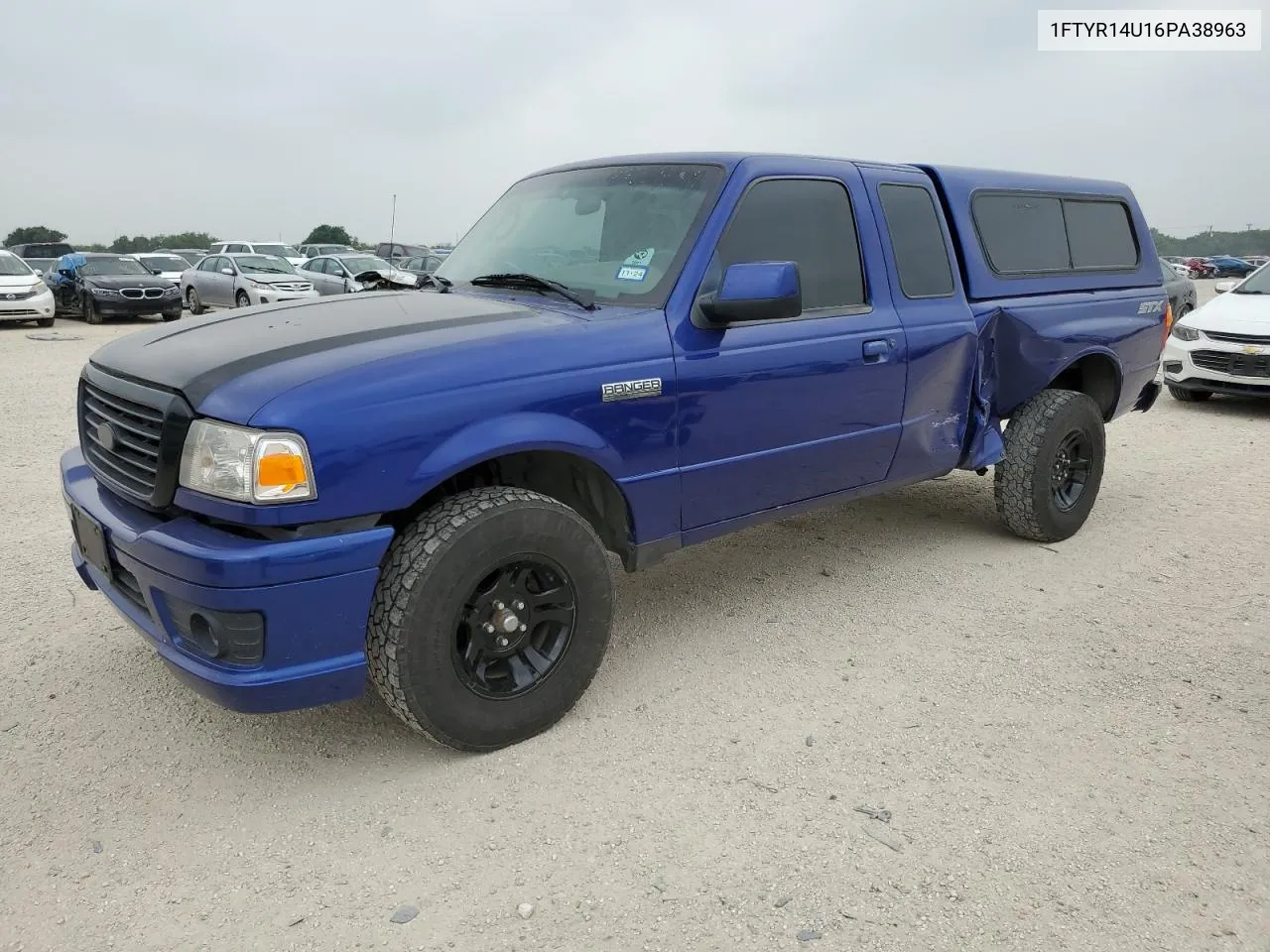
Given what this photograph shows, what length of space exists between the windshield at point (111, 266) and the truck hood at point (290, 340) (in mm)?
19087

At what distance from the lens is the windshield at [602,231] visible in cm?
Answer: 346

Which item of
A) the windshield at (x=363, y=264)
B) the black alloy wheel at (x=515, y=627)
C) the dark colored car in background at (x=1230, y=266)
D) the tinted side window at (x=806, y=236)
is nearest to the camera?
the black alloy wheel at (x=515, y=627)

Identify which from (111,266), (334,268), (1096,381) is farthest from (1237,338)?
(111,266)

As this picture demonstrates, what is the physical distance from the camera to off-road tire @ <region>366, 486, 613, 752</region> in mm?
2752

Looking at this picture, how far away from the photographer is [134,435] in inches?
115

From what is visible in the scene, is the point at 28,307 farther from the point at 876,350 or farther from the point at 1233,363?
the point at 1233,363

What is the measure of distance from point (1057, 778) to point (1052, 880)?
52 centimetres

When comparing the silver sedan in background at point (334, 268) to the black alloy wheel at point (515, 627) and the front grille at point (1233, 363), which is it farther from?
the black alloy wheel at point (515, 627)

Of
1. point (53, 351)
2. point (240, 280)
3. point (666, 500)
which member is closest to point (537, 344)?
point (666, 500)

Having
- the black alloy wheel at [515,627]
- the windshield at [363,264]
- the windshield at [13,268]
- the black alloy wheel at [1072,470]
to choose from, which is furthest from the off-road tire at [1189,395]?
the windshield at [13,268]

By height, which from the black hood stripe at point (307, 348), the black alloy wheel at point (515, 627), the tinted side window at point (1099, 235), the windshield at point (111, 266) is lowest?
the black alloy wheel at point (515, 627)

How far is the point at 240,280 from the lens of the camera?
757 inches

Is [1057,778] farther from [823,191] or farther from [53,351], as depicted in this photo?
[53,351]

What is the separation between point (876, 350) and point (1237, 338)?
22.5 feet
